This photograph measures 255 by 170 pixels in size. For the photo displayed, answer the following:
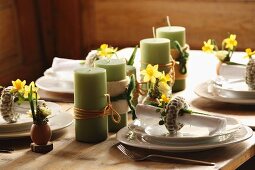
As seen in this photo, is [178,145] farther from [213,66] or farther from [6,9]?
[6,9]

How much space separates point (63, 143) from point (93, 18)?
2458mm

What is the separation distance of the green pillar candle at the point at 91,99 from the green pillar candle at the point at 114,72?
77mm

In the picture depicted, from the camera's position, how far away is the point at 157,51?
204 cm

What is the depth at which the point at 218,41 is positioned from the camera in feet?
12.6

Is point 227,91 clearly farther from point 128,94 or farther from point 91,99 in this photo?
point 91,99

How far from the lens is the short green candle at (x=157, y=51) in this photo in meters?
2.04

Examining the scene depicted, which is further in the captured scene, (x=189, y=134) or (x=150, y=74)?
(x=150, y=74)

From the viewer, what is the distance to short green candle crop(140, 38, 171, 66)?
2041 mm

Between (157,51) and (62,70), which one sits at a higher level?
(157,51)

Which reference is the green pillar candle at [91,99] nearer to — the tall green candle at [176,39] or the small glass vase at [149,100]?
the small glass vase at [149,100]

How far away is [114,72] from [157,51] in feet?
0.97

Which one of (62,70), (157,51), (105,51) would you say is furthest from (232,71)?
(62,70)

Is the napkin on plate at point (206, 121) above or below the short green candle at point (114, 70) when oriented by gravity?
below

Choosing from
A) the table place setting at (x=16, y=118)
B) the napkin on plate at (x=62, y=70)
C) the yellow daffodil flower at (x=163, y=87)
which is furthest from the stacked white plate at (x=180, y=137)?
the napkin on plate at (x=62, y=70)
